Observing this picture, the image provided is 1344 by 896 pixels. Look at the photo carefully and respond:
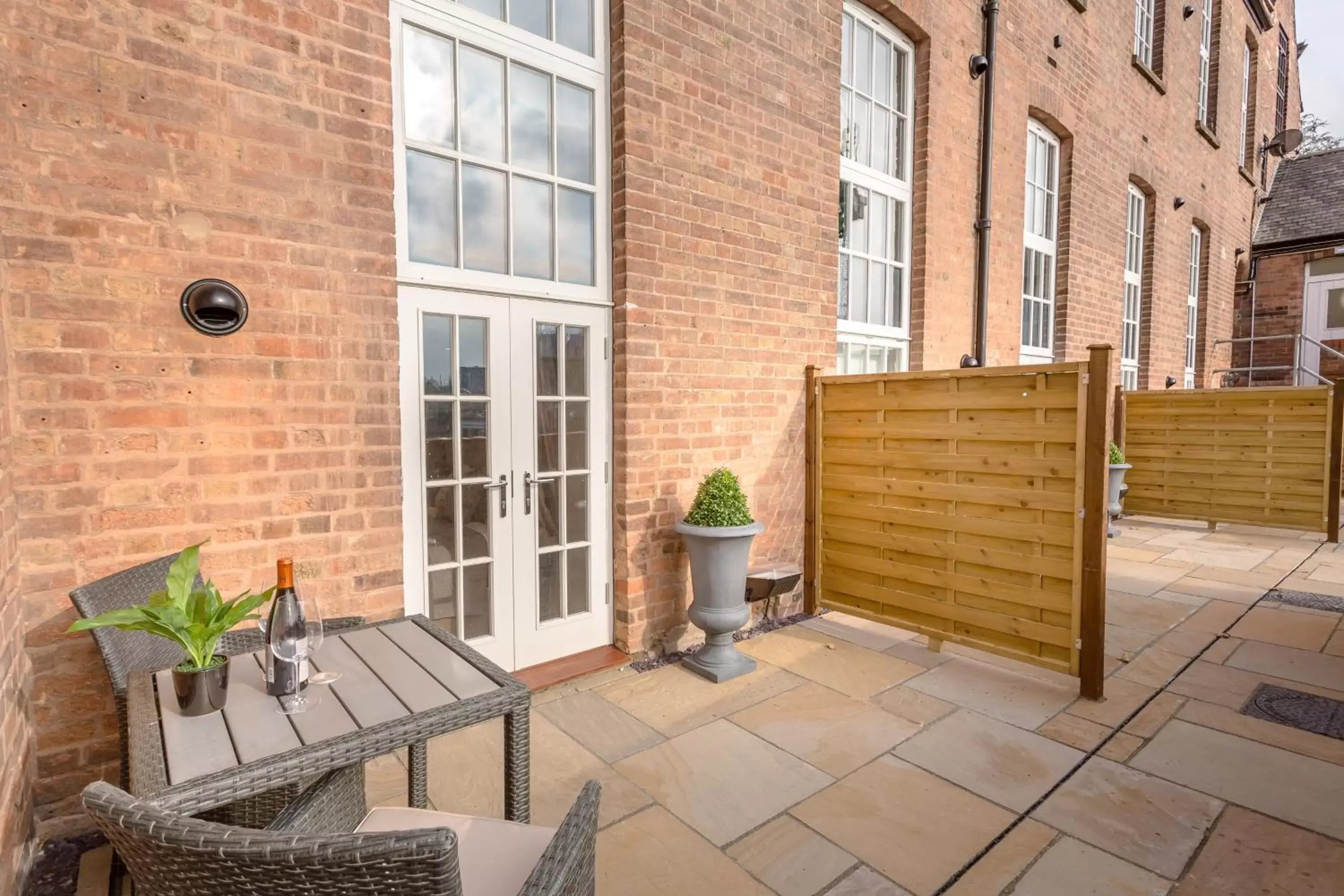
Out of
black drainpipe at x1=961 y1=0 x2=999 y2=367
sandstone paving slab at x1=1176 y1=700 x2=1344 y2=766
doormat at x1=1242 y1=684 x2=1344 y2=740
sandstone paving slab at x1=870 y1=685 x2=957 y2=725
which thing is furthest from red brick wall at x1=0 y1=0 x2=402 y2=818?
black drainpipe at x1=961 y1=0 x2=999 y2=367

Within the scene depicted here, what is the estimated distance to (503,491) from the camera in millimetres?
3283

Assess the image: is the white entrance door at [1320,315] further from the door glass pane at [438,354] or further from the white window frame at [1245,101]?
the door glass pane at [438,354]

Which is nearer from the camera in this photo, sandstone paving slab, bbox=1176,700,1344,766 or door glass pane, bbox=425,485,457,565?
sandstone paving slab, bbox=1176,700,1344,766

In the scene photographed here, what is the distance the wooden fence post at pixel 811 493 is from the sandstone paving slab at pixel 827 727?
3.86 feet

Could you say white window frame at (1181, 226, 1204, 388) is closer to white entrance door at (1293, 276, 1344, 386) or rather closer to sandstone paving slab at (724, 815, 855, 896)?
white entrance door at (1293, 276, 1344, 386)

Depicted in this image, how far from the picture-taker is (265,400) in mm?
2531

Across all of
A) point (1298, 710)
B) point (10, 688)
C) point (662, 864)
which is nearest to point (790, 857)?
point (662, 864)

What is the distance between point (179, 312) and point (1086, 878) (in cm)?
335

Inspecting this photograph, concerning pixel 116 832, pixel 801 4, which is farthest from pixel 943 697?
pixel 801 4

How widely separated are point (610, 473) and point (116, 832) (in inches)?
109

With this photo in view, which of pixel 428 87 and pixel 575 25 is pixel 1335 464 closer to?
pixel 575 25

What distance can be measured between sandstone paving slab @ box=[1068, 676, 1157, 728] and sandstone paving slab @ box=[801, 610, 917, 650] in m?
0.96

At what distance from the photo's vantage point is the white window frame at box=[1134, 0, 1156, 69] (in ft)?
27.7

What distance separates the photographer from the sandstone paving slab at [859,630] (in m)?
4.01
